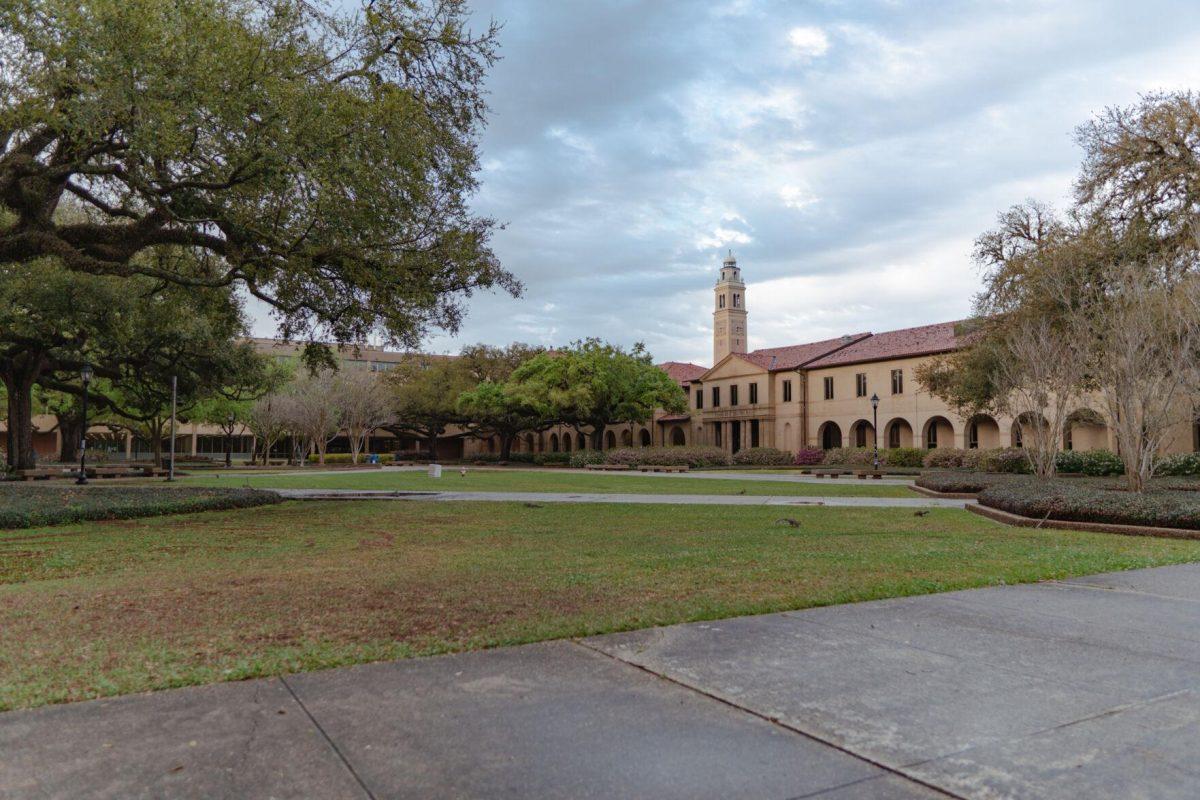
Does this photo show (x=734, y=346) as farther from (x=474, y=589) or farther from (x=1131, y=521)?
(x=474, y=589)

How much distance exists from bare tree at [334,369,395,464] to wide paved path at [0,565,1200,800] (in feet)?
164

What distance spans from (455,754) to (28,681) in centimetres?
256

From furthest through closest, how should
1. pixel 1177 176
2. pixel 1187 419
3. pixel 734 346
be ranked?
pixel 734 346 → pixel 1177 176 → pixel 1187 419

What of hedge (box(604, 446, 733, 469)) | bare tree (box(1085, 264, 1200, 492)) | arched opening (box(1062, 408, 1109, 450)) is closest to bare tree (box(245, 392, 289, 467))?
hedge (box(604, 446, 733, 469))

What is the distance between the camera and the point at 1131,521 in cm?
1216

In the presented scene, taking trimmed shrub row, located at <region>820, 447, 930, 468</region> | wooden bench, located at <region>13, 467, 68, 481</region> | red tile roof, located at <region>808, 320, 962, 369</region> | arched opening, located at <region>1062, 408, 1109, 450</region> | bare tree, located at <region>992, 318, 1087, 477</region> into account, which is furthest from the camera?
red tile roof, located at <region>808, 320, 962, 369</region>

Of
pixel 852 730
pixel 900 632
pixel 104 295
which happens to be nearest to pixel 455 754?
pixel 852 730

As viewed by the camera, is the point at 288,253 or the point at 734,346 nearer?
the point at 288,253

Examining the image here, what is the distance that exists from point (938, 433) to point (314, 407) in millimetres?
39311

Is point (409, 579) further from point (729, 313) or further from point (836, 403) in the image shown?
point (729, 313)

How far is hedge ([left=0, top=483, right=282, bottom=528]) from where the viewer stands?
1307cm

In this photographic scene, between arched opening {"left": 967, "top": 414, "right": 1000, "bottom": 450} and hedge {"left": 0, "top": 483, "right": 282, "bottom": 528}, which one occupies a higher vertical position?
arched opening {"left": 967, "top": 414, "right": 1000, "bottom": 450}

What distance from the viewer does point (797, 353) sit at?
6031 cm

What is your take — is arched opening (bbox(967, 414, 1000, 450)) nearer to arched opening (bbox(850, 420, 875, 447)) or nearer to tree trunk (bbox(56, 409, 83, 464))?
arched opening (bbox(850, 420, 875, 447))
